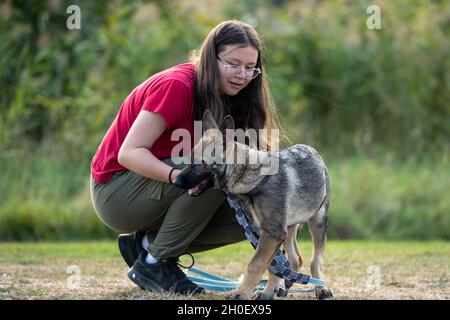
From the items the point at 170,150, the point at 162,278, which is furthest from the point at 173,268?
the point at 170,150

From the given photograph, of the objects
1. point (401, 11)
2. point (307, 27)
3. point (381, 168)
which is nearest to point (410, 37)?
point (401, 11)

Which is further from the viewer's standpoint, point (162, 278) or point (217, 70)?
point (162, 278)

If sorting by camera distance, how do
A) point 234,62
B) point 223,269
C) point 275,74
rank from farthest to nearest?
1. point 275,74
2. point 223,269
3. point 234,62

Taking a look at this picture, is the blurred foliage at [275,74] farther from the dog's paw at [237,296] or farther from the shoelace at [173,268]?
the dog's paw at [237,296]

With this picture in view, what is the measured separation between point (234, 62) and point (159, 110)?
24.3 inches

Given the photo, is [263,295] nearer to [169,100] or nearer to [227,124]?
[227,124]

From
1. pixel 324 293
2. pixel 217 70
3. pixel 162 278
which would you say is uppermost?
pixel 217 70

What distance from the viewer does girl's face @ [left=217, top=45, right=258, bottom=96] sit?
4.91m

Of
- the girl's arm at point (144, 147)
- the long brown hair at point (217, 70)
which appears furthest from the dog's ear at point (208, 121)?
the girl's arm at point (144, 147)

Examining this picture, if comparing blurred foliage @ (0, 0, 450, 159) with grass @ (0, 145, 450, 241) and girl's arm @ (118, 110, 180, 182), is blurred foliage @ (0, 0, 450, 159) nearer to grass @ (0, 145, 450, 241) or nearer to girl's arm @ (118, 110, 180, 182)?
grass @ (0, 145, 450, 241)

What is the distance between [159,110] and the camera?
15.7ft

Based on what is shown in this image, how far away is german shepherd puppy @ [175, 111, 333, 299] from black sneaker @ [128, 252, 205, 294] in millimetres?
460

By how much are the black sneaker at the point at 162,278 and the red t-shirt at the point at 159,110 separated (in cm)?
71

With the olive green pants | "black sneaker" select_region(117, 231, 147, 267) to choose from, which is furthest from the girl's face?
"black sneaker" select_region(117, 231, 147, 267)
